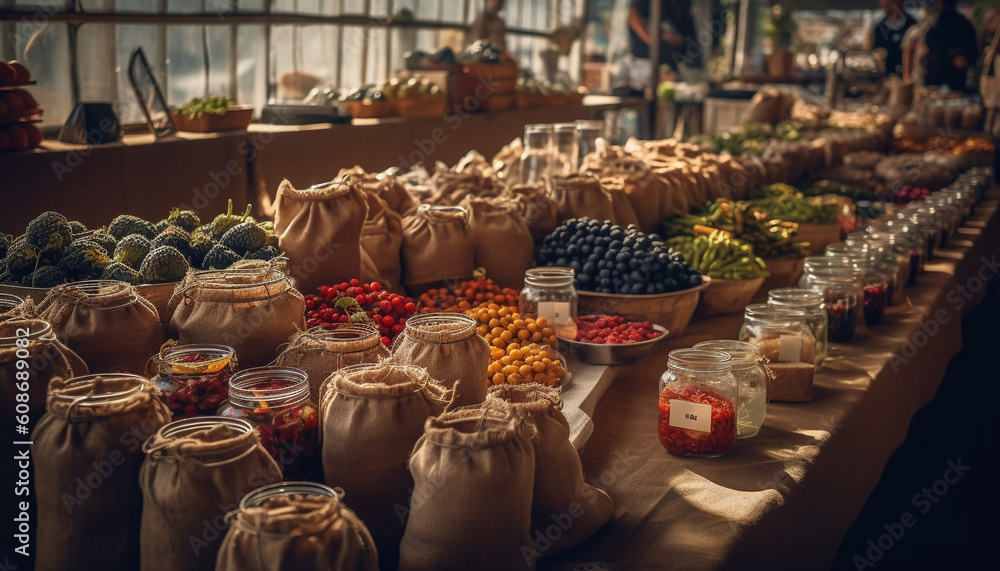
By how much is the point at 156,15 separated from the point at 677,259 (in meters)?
3.67

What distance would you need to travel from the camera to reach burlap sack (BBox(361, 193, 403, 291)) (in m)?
2.35

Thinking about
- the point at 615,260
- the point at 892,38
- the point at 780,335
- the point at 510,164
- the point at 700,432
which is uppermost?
the point at 892,38

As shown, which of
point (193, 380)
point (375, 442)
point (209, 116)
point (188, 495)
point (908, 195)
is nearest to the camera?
point (188, 495)

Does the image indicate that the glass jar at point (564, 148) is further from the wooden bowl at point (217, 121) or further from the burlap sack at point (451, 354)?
the burlap sack at point (451, 354)

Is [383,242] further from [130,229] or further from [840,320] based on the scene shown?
[840,320]

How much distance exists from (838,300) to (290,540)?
2153mm

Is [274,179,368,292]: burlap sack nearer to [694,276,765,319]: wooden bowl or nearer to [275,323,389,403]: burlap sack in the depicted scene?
[275,323,389,403]: burlap sack

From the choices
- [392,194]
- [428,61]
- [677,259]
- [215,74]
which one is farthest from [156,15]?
[677,259]

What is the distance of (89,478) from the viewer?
112 cm

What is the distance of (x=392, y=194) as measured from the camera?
8.80 ft

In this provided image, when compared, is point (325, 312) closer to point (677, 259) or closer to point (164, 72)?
point (677, 259)

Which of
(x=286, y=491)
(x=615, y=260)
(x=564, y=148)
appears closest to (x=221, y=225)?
(x=615, y=260)

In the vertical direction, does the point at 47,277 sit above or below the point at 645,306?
above

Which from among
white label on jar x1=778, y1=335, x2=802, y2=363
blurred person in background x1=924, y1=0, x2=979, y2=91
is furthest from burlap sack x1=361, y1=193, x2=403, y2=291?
blurred person in background x1=924, y1=0, x2=979, y2=91
